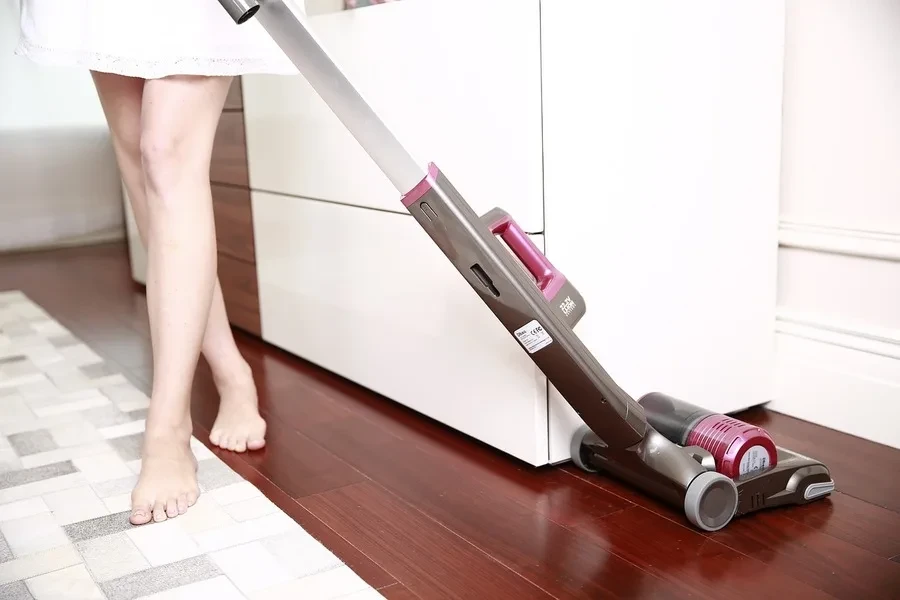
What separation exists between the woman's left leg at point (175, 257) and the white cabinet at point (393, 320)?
33cm

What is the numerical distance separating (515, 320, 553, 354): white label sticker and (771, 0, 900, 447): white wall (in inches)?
22.8

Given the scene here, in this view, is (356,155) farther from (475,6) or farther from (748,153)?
(748,153)

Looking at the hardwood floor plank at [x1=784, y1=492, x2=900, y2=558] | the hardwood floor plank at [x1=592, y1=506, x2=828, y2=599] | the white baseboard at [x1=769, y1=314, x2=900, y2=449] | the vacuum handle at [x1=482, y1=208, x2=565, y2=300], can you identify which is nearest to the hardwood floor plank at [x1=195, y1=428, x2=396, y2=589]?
the hardwood floor plank at [x1=592, y1=506, x2=828, y2=599]

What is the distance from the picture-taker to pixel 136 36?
3.86 feet

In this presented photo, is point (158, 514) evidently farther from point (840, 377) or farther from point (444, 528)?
point (840, 377)

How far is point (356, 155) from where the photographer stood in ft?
5.22

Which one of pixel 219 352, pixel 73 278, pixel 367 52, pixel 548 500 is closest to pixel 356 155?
pixel 367 52

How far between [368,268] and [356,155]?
18cm

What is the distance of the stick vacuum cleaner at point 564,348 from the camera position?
1030mm

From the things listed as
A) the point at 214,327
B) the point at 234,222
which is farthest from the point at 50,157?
the point at 214,327

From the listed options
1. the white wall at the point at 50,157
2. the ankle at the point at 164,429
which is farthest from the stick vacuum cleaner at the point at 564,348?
the white wall at the point at 50,157

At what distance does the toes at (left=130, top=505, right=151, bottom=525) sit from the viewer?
118 centimetres

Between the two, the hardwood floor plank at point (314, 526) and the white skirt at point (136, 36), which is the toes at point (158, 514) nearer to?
the hardwood floor plank at point (314, 526)

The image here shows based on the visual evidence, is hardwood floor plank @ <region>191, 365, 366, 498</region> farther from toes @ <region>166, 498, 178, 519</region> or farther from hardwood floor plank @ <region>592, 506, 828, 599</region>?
hardwood floor plank @ <region>592, 506, 828, 599</region>
